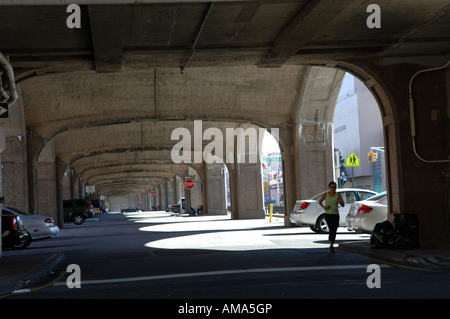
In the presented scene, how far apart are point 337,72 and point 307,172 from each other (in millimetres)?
5331

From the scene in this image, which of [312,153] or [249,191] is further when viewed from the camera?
[249,191]

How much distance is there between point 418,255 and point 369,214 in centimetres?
571

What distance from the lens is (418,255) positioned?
39.2ft

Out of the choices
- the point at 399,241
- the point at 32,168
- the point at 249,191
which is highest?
the point at 32,168

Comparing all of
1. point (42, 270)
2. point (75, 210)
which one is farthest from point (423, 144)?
point (75, 210)

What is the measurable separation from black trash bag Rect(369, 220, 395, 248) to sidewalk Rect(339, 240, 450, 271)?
0.21m

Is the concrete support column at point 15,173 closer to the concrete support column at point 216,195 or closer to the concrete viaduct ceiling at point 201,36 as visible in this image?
the concrete viaduct ceiling at point 201,36

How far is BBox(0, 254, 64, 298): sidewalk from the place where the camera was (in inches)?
404

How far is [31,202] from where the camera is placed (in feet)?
84.1

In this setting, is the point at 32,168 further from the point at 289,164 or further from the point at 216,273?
the point at 216,273

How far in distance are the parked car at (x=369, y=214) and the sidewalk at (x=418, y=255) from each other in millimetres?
2916

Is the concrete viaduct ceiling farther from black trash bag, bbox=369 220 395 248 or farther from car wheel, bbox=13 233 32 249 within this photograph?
car wheel, bbox=13 233 32 249

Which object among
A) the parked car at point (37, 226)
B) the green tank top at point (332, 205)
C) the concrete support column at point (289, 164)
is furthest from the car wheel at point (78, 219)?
the green tank top at point (332, 205)
